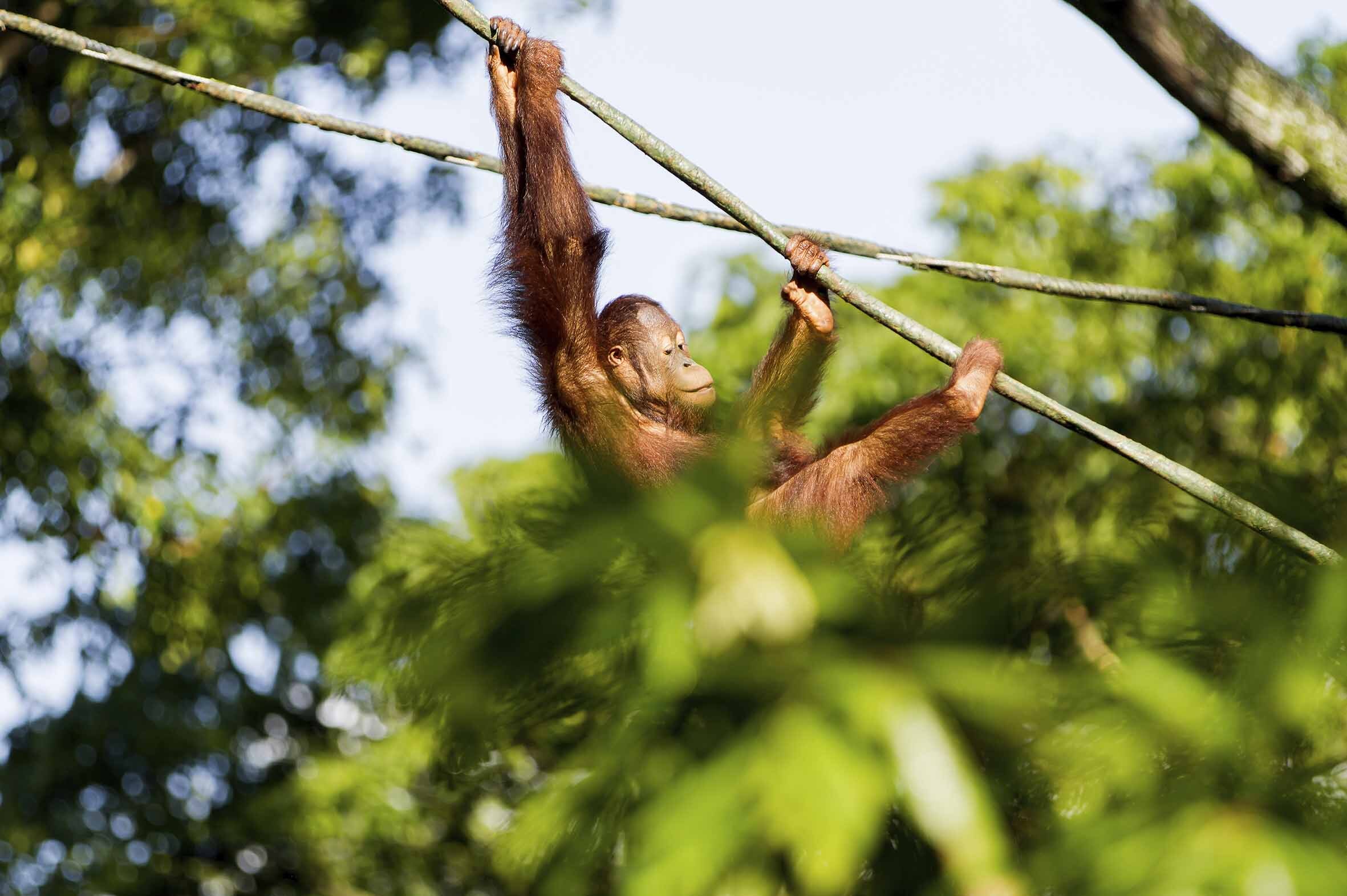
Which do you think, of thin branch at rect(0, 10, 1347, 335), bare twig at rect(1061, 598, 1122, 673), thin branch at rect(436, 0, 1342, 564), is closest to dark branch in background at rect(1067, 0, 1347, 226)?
thin branch at rect(0, 10, 1347, 335)

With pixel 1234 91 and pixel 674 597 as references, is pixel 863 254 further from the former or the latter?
pixel 674 597

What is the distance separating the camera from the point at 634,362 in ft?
16.1

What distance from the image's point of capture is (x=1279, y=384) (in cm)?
904

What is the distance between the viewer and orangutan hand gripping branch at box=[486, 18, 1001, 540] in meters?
4.25

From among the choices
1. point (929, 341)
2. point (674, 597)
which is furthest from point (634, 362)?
point (674, 597)

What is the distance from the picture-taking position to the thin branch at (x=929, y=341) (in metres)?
3.28

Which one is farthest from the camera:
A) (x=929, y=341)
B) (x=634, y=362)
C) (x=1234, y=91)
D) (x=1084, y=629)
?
(x=1084, y=629)

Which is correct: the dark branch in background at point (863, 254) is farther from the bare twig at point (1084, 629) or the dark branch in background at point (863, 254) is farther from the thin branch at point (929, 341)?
the bare twig at point (1084, 629)

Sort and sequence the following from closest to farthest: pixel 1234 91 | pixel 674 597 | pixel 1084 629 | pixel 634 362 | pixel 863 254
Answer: pixel 674 597, pixel 863 254, pixel 1234 91, pixel 634 362, pixel 1084 629

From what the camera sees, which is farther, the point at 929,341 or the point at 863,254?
the point at 863,254

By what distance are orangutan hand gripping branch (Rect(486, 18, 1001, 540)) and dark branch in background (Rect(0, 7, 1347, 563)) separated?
16 centimetres

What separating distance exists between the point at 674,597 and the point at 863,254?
190 centimetres

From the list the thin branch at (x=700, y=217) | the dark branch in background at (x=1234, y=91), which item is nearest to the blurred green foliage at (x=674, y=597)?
the thin branch at (x=700, y=217)

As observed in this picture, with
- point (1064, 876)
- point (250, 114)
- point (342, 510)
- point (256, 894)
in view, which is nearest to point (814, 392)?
point (1064, 876)
